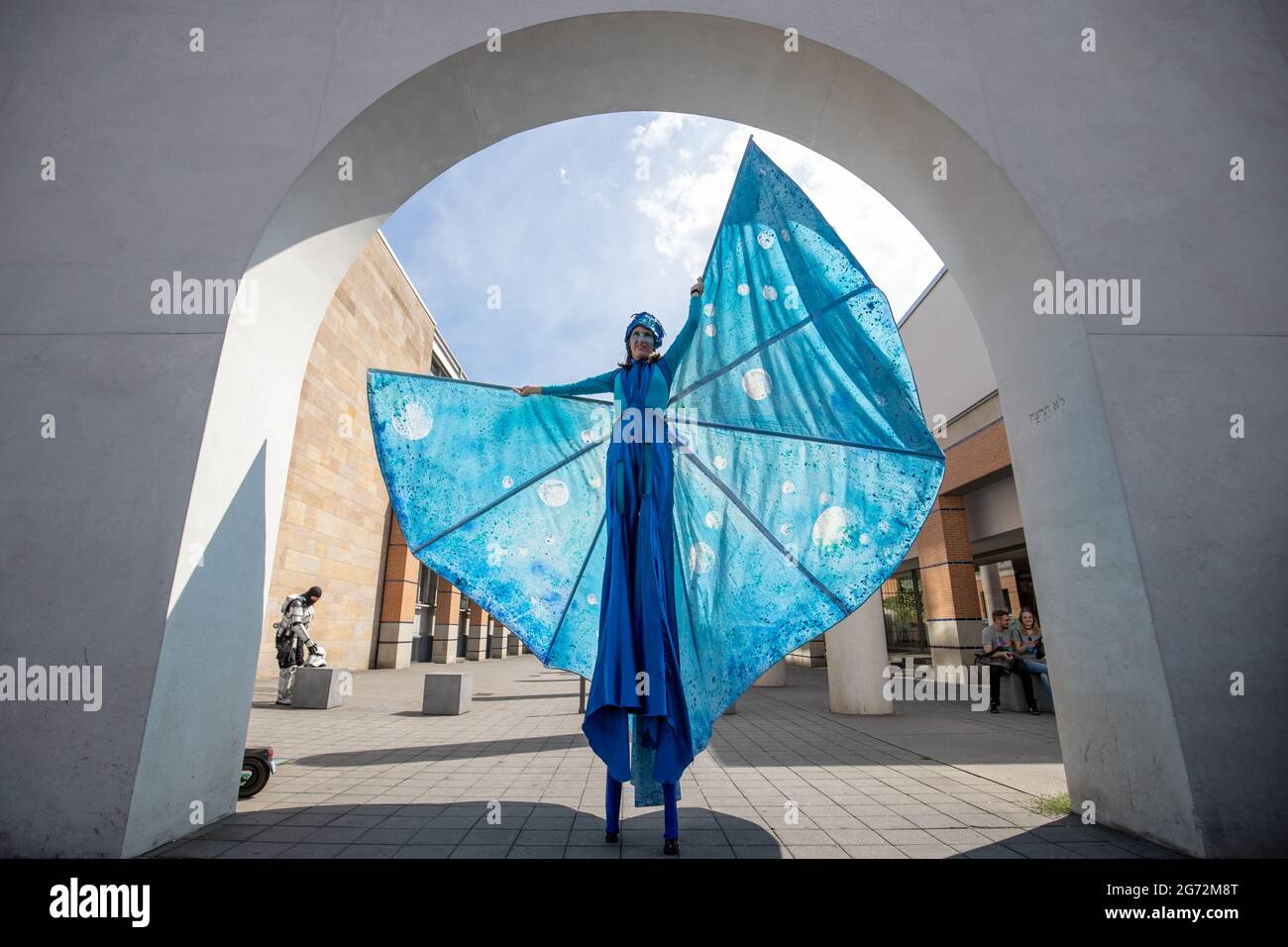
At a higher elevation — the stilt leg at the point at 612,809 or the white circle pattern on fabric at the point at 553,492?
the white circle pattern on fabric at the point at 553,492

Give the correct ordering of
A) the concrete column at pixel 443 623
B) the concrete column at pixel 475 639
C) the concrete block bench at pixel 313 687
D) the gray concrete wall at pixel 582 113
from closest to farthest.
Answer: the gray concrete wall at pixel 582 113 < the concrete block bench at pixel 313 687 < the concrete column at pixel 443 623 < the concrete column at pixel 475 639

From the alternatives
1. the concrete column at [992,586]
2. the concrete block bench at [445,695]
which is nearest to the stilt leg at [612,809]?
the concrete block bench at [445,695]

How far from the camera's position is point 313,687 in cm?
873

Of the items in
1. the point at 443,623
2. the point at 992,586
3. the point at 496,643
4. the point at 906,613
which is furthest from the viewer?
the point at 496,643

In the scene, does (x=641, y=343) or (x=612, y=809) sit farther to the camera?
(x=641, y=343)

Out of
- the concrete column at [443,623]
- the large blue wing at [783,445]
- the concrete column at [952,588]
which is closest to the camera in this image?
the large blue wing at [783,445]

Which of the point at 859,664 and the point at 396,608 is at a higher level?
the point at 396,608

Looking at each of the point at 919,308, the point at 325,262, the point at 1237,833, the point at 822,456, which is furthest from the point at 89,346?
the point at 919,308

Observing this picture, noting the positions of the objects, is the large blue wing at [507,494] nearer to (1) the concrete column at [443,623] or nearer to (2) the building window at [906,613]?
(1) the concrete column at [443,623]

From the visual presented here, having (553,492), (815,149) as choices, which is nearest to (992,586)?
(815,149)

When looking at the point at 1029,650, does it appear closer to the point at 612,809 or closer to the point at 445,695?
the point at 612,809

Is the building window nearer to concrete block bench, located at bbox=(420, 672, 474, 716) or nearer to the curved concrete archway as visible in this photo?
concrete block bench, located at bbox=(420, 672, 474, 716)

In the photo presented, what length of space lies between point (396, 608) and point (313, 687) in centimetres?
925

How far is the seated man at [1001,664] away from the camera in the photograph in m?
9.19
